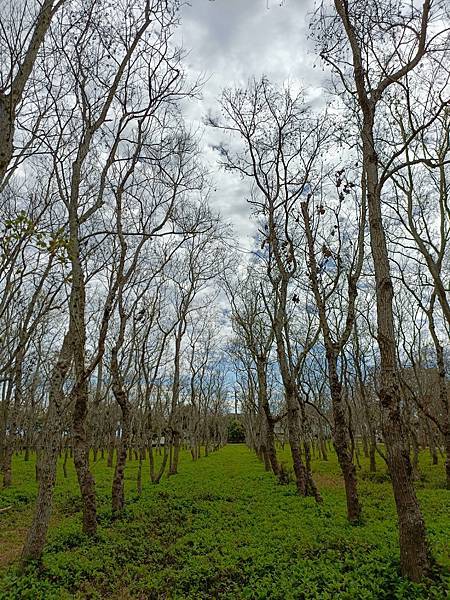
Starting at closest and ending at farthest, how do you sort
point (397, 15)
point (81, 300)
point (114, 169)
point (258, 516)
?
point (397, 15), point (81, 300), point (258, 516), point (114, 169)

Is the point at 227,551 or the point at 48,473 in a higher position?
the point at 48,473

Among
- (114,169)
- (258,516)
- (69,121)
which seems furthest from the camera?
(114,169)

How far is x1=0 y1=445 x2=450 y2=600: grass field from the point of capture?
17.2ft

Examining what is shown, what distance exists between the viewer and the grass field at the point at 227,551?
5.24 meters

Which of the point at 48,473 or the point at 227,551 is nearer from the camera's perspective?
the point at 48,473

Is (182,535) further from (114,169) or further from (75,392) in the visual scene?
(114,169)

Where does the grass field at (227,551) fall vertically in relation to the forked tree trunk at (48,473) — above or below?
below

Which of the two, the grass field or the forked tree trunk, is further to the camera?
the forked tree trunk

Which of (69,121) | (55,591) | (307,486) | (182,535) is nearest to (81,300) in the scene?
(69,121)

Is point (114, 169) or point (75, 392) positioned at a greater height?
point (114, 169)

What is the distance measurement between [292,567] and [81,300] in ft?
18.2

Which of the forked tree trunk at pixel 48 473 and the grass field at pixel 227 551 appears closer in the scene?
the grass field at pixel 227 551

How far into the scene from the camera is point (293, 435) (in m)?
12.0

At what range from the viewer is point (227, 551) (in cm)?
698
